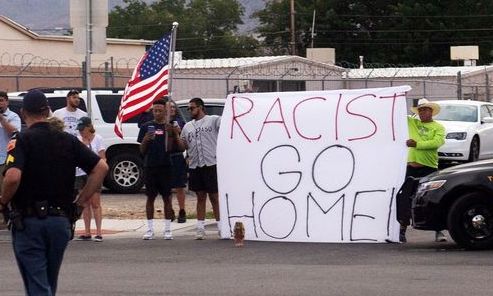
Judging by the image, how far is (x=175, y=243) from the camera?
14500 millimetres

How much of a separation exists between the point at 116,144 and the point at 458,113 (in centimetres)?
1029

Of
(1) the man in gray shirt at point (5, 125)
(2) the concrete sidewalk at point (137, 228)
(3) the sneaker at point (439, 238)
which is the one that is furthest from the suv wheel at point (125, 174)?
(3) the sneaker at point (439, 238)

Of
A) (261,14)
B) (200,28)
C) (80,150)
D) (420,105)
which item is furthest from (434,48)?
(80,150)

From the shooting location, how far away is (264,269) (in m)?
11.8

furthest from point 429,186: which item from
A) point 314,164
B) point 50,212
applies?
point 50,212

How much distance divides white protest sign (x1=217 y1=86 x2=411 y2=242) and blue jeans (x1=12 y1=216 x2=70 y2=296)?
22.8 ft

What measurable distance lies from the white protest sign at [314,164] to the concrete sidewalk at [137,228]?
1.25 meters

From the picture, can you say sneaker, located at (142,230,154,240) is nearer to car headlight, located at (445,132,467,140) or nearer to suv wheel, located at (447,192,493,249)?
suv wheel, located at (447,192,493,249)

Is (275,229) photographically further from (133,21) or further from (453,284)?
(133,21)

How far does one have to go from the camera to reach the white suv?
21.2 meters

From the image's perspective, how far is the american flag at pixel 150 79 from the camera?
1628cm

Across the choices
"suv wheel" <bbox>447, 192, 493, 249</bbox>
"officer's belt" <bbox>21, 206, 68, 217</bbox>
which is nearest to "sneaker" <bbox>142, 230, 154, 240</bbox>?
"suv wheel" <bbox>447, 192, 493, 249</bbox>

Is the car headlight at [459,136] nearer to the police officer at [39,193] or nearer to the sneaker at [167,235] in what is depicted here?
the sneaker at [167,235]

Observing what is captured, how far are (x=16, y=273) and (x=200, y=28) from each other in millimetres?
95547
